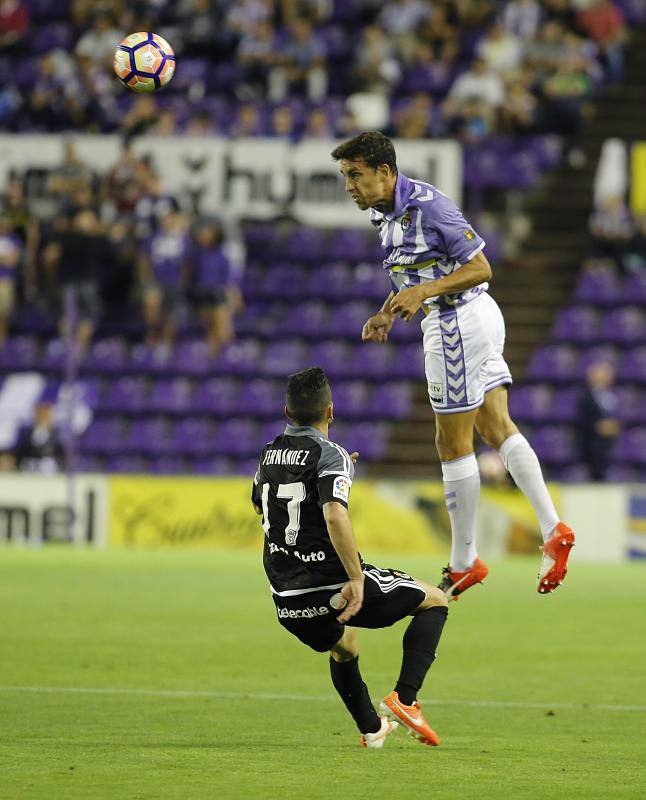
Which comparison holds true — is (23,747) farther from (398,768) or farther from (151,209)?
(151,209)

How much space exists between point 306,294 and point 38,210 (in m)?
4.24

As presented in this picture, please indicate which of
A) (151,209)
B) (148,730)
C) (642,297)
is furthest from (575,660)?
(151,209)

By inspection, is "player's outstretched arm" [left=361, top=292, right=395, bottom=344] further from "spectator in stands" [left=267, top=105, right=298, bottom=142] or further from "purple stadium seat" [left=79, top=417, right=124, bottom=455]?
"spectator in stands" [left=267, top=105, right=298, bottom=142]

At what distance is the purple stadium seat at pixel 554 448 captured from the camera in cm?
2247

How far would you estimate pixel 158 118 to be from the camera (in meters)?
26.3

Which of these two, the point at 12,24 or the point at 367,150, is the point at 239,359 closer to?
the point at 12,24

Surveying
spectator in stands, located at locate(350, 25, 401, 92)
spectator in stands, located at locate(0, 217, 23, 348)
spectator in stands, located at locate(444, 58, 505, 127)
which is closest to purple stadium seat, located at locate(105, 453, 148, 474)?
spectator in stands, located at locate(0, 217, 23, 348)

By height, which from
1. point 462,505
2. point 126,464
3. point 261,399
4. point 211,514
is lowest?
point 211,514

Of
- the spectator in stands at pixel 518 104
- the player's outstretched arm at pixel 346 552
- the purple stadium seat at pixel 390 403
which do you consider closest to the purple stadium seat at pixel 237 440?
the purple stadium seat at pixel 390 403

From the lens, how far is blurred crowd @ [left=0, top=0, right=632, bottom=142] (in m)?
25.7

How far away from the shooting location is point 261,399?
23781 mm

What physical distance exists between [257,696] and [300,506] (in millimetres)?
2490

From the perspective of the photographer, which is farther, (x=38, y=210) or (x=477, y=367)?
(x=38, y=210)

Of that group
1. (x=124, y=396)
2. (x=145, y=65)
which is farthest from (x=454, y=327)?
(x=124, y=396)
